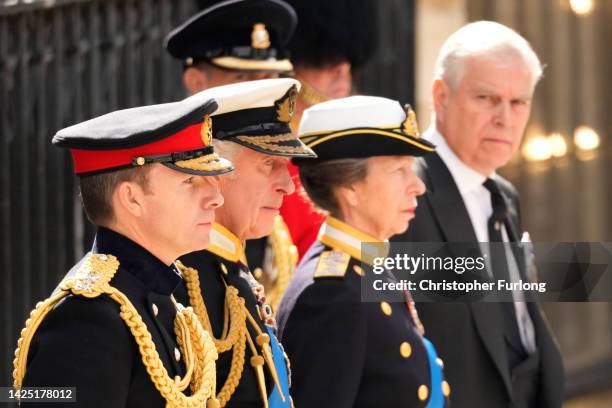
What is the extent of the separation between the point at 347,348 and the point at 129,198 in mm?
980

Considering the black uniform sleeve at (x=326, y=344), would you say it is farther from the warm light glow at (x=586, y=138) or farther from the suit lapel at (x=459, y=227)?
the warm light glow at (x=586, y=138)

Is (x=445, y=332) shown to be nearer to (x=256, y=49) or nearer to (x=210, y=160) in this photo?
(x=256, y=49)

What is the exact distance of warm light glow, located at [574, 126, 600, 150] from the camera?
9008 millimetres

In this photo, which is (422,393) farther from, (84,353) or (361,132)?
(84,353)

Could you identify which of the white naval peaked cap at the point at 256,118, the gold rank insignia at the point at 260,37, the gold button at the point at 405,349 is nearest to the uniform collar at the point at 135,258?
the white naval peaked cap at the point at 256,118

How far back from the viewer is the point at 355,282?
425 cm

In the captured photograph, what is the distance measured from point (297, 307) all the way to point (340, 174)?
1.42 feet

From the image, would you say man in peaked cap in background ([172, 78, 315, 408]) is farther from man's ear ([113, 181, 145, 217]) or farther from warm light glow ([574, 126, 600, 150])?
warm light glow ([574, 126, 600, 150])

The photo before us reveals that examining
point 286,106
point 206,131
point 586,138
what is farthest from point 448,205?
point 586,138

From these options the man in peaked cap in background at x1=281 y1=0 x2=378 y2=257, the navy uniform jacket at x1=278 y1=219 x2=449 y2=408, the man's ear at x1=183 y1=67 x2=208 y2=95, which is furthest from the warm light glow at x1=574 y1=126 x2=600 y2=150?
the navy uniform jacket at x1=278 y1=219 x2=449 y2=408

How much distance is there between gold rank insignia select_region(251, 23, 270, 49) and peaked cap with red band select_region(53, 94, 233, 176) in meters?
1.86

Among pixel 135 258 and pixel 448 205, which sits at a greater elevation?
pixel 135 258

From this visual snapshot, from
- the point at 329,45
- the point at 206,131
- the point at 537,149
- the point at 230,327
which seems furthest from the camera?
the point at 537,149

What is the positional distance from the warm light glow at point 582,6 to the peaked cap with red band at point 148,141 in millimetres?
5730
